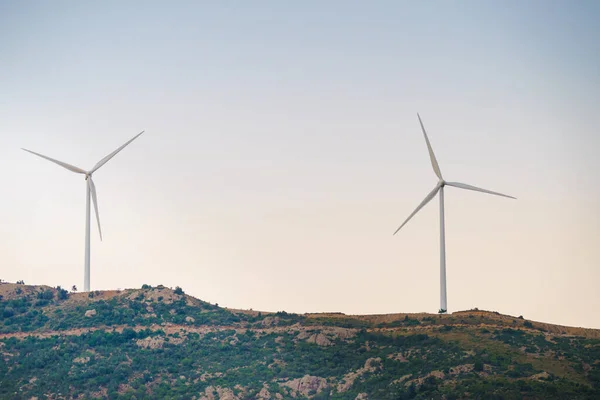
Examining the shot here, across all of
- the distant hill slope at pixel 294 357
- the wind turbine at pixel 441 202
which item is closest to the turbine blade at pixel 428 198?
the wind turbine at pixel 441 202

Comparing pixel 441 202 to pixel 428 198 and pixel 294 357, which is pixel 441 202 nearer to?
pixel 428 198

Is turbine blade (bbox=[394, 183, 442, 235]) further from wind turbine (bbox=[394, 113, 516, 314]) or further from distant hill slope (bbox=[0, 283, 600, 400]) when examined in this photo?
distant hill slope (bbox=[0, 283, 600, 400])

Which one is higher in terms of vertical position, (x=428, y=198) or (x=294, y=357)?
(x=428, y=198)

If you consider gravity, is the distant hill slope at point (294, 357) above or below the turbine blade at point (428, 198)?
below

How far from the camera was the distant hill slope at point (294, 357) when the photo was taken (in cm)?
15875

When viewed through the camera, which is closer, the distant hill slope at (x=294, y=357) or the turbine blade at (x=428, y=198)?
the distant hill slope at (x=294, y=357)

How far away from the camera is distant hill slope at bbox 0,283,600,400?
158750mm

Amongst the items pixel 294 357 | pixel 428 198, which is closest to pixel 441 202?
pixel 428 198

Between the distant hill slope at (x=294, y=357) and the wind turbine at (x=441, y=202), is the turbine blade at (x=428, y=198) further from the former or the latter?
the distant hill slope at (x=294, y=357)

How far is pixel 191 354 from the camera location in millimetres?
185875

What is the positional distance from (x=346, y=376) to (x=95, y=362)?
125 feet

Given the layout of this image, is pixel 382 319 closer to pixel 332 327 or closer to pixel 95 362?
pixel 332 327

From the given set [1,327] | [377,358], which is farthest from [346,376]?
[1,327]

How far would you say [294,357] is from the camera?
181375 mm
